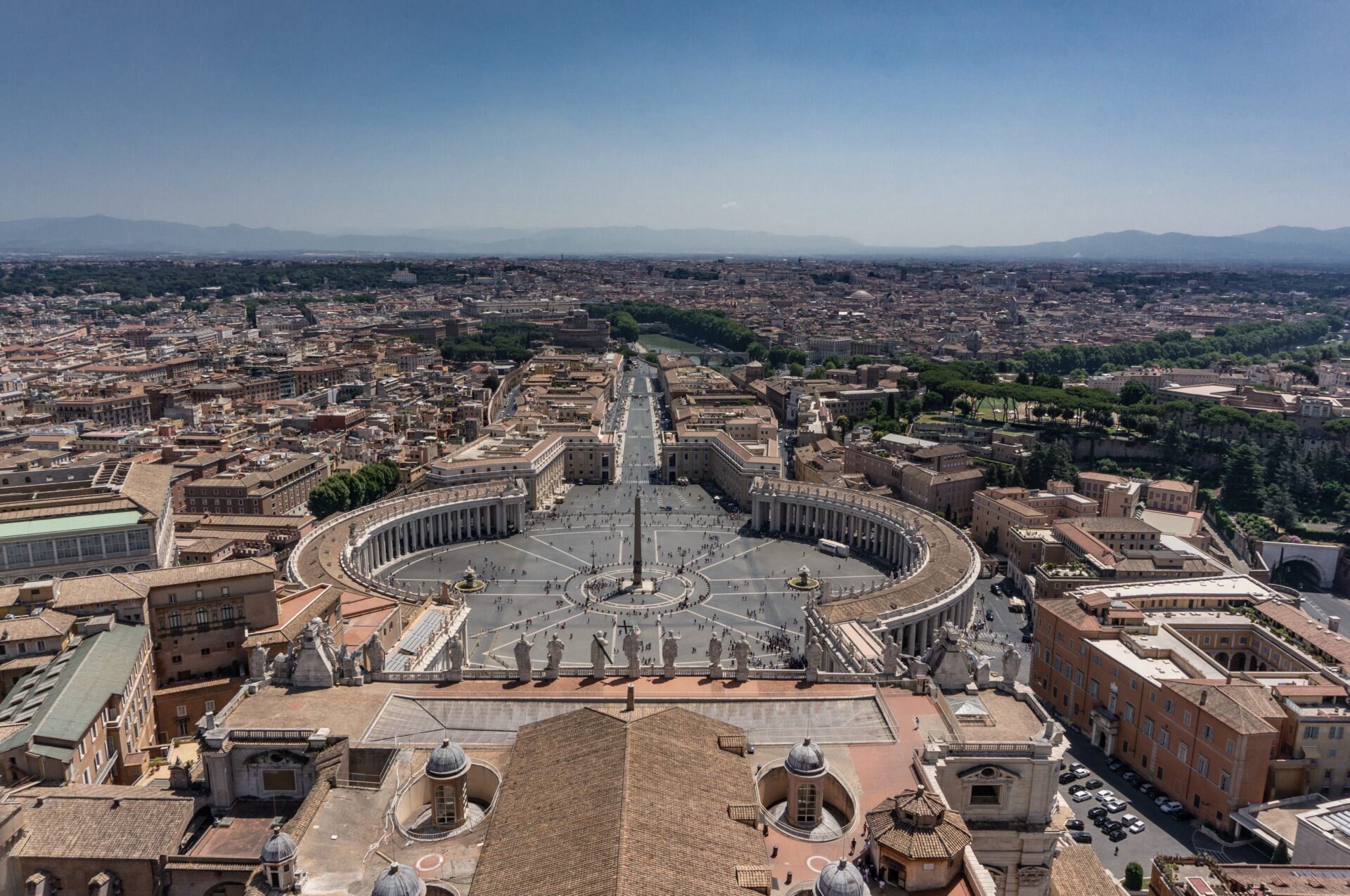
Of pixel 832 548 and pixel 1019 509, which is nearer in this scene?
pixel 1019 509

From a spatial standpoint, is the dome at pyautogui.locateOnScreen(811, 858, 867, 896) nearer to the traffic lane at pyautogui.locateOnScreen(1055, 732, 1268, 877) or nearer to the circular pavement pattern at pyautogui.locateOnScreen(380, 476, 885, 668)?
the traffic lane at pyautogui.locateOnScreen(1055, 732, 1268, 877)

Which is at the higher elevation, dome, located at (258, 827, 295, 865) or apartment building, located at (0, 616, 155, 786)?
dome, located at (258, 827, 295, 865)

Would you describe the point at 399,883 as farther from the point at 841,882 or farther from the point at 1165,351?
the point at 1165,351

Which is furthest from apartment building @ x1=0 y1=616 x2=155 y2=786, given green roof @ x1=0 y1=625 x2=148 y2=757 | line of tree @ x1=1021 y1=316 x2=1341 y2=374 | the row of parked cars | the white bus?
line of tree @ x1=1021 y1=316 x2=1341 y2=374

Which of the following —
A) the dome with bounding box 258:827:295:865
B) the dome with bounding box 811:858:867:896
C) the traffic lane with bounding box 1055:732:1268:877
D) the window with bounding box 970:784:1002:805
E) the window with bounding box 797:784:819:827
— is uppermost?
the dome with bounding box 811:858:867:896

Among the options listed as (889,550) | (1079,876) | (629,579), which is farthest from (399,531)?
(1079,876)

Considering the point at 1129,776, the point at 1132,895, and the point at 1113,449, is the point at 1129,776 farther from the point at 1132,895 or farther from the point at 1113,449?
the point at 1113,449

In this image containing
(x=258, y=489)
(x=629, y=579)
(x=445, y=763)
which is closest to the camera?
(x=445, y=763)

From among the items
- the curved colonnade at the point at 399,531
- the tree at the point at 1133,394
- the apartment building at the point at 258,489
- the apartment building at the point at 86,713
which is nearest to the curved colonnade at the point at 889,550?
the curved colonnade at the point at 399,531
